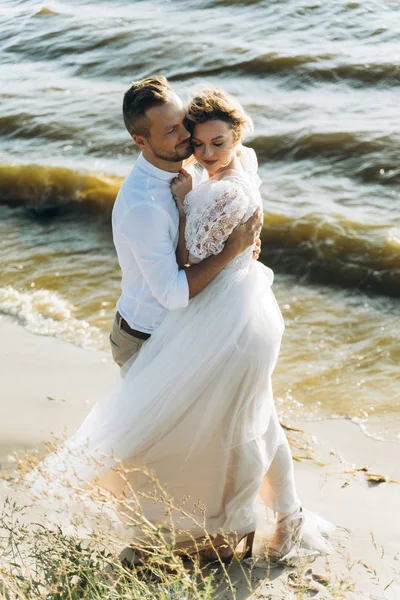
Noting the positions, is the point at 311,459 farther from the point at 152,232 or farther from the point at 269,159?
the point at 269,159

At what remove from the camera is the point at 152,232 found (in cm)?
331

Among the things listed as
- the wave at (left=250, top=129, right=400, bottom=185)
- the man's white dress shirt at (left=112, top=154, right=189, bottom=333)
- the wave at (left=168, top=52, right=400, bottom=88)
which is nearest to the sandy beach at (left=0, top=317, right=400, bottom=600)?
the man's white dress shirt at (left=112, top=154, right=189, bottom=333)

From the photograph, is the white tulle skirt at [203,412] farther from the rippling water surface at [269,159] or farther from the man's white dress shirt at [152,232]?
the rippling water surface at [269,159]

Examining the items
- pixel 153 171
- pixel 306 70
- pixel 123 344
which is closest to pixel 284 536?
pixel 123 344

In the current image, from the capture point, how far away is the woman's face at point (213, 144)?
11.3 ft

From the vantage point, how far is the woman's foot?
3.84m

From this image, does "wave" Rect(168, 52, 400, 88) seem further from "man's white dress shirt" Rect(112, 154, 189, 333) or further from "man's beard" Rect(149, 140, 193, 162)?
"man's white dress shirt" Rect(112, 154, 189, 333)

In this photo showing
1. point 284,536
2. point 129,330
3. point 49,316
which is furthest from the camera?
point 49,316

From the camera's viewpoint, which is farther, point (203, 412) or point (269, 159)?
point (269, 159)

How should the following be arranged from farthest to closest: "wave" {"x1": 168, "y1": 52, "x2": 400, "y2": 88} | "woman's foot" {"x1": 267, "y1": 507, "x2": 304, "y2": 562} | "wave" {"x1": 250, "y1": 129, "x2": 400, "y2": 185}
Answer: "wave" {"x1": 168, "y1": 52, "x2": 400, "y2": 88}, "wave" {"x1": 250, "y1": 129, "x2": 400, "y2": 185}, "woman's foot" {"x1": 267, "y1": 507, "x2": 304, "y2": 562}

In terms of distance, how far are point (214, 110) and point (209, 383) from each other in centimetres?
112

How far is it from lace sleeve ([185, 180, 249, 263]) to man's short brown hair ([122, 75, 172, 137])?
375 millimetres

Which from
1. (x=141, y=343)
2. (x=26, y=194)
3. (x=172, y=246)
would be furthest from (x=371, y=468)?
(x=26, y=194)

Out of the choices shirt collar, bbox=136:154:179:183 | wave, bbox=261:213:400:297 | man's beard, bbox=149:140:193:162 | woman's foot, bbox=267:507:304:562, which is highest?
man's beard, bbox=149:140:193:162
